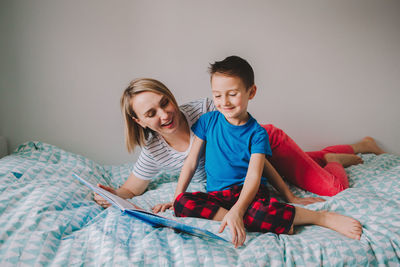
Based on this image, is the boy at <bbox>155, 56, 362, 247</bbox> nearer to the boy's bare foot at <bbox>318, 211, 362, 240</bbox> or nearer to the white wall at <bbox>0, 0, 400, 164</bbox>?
the boy's bare foot at <bbox>318, 211, 362, 240</bbox>

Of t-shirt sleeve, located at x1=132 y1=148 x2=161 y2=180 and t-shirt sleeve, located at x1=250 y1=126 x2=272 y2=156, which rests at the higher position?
t-shirt sleeve, located at x1=250 y1=126 x2=272 y2=156

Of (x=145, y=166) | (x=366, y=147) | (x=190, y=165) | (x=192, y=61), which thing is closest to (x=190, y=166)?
(x=190, y=165)

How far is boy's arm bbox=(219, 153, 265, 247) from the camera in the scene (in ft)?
2.83

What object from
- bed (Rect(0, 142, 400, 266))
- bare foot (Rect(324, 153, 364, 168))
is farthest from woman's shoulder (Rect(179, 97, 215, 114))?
bare foot (Rect(324, 153, 364, 168))

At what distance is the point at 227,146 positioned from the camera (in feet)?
3.95

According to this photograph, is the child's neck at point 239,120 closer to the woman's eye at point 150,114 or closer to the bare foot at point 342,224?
the woman's eye at point 150,114

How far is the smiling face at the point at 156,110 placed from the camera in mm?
1183

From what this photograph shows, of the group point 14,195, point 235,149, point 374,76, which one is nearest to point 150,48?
point 235,149

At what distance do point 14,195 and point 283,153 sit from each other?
1.14 meters

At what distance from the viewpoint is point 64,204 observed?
1.10m

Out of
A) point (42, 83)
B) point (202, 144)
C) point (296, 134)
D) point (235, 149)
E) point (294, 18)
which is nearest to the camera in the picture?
point (235, 149)

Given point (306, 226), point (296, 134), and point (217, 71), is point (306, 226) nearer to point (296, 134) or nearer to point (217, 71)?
point (217, 71)

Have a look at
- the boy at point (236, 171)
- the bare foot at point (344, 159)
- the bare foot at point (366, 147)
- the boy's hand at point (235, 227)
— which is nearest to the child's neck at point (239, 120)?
the boy at point (236, 171)

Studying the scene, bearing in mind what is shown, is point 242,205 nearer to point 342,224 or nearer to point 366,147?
point 342,224
